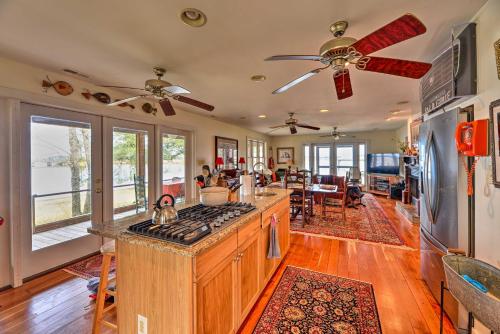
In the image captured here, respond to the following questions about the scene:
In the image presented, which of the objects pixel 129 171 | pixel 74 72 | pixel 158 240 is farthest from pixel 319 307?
pixel 74 72

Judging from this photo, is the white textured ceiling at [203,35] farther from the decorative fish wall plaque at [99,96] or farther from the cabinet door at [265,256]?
the cabinet door at [265,256]

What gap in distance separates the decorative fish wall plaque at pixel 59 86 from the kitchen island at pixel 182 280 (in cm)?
216

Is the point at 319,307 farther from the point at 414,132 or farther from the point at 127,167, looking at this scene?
the point at 414,132

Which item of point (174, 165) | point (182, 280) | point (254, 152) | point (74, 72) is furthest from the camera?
point (254, 152)

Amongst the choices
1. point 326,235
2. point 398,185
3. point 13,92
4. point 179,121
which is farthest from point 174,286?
point 398,185

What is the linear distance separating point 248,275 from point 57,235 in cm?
264

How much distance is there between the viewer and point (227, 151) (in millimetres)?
6113

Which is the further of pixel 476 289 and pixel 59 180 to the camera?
pixel 59 180

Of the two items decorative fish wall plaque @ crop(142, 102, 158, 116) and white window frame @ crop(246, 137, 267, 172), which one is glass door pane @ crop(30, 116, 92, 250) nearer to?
decorative fish wall plaque @ crop(142, 102, 158, 116)

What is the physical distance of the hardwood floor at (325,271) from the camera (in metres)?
1.77

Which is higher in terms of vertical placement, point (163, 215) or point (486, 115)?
point (486, 115)

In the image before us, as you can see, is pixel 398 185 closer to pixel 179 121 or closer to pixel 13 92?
pixel 179 121

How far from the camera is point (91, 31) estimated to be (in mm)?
1739

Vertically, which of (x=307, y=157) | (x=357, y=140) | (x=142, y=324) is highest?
(x=357, y=140)
